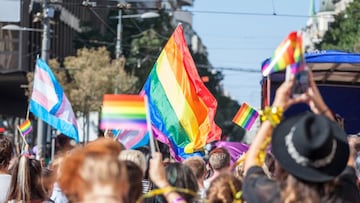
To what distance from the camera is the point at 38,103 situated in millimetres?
13992

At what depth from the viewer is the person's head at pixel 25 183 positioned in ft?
21.9

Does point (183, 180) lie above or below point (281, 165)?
below

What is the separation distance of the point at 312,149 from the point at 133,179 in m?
1.23

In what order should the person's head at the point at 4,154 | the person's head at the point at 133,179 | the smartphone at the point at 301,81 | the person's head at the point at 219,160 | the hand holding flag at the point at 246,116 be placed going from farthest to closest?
the hand holding flag at the point at 246,116
the person's head at the point at 219,160
the person's head at the point at 4,154
the person's head at the point at 133,179
the smartphone at the point at 301,81

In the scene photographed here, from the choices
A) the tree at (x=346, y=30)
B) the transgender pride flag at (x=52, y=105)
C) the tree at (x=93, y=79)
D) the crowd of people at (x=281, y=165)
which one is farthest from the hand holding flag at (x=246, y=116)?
the tree at (x=346, y=30)

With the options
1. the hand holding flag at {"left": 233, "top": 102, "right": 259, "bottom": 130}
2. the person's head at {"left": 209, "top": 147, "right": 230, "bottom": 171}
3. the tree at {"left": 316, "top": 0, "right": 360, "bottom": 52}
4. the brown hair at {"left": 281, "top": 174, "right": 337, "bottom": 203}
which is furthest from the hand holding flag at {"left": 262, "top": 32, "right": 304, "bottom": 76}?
the tree at {"left": 316, "top": 0, "right": 360, "bottom": 52}

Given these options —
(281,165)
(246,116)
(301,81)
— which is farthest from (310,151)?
(246,116)

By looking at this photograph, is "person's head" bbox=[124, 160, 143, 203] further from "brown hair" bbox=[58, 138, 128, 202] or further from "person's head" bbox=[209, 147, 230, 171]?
"person's head" bbox=[209, 147, 230, 171]

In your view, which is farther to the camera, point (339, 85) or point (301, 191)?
point (339, 85)

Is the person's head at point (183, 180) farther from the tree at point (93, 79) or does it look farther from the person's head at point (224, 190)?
the tree at point (93, 79)

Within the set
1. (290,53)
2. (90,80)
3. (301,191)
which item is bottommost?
(90,80)

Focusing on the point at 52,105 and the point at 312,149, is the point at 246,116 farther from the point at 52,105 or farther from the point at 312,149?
the point at 312,149

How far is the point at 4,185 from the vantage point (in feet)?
23.2

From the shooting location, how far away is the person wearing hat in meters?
4.12
